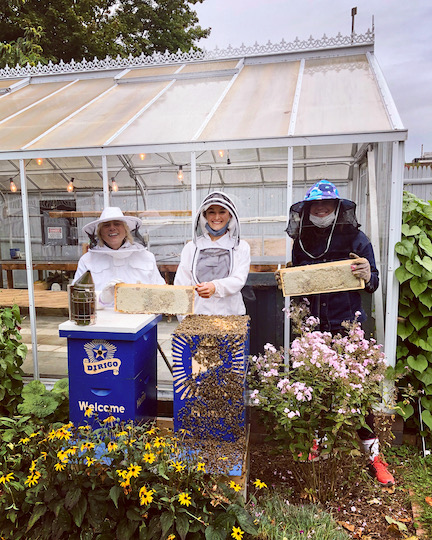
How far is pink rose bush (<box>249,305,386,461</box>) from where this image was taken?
7.57ft

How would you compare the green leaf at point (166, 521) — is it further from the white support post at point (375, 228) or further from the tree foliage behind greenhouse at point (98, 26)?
the tree foliage behind greenhouse at point (98, 26)

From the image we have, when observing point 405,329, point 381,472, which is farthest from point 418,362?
point 381,472

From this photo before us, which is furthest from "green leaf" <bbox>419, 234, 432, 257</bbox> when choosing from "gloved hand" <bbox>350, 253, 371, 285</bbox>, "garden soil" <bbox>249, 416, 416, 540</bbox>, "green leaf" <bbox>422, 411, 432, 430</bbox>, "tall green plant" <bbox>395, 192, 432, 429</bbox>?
"garden soil" <bbox>249, 416, 416, 540</bbox>

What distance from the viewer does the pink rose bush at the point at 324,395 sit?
231cm

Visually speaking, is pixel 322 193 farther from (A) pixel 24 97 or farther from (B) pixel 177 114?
(A) pixel 24 97

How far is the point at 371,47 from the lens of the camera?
4.59m

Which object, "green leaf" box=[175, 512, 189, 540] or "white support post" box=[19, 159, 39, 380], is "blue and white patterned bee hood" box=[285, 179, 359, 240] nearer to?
"green leaf" box=[175, 512, 189, 540]

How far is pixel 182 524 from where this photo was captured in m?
1.96

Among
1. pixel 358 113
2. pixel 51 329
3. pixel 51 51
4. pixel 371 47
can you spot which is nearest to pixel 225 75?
pixel 371 47

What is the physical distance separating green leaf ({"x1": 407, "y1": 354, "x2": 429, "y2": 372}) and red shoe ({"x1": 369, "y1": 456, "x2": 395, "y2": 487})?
763 millimetres

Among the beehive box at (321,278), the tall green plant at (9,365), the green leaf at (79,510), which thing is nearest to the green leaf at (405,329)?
the beehive box at (321,278)

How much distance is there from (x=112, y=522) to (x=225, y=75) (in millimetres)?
4570

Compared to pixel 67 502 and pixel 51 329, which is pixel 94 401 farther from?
pixel 51 329

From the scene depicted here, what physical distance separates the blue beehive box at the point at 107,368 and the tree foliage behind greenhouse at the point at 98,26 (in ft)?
32.2
